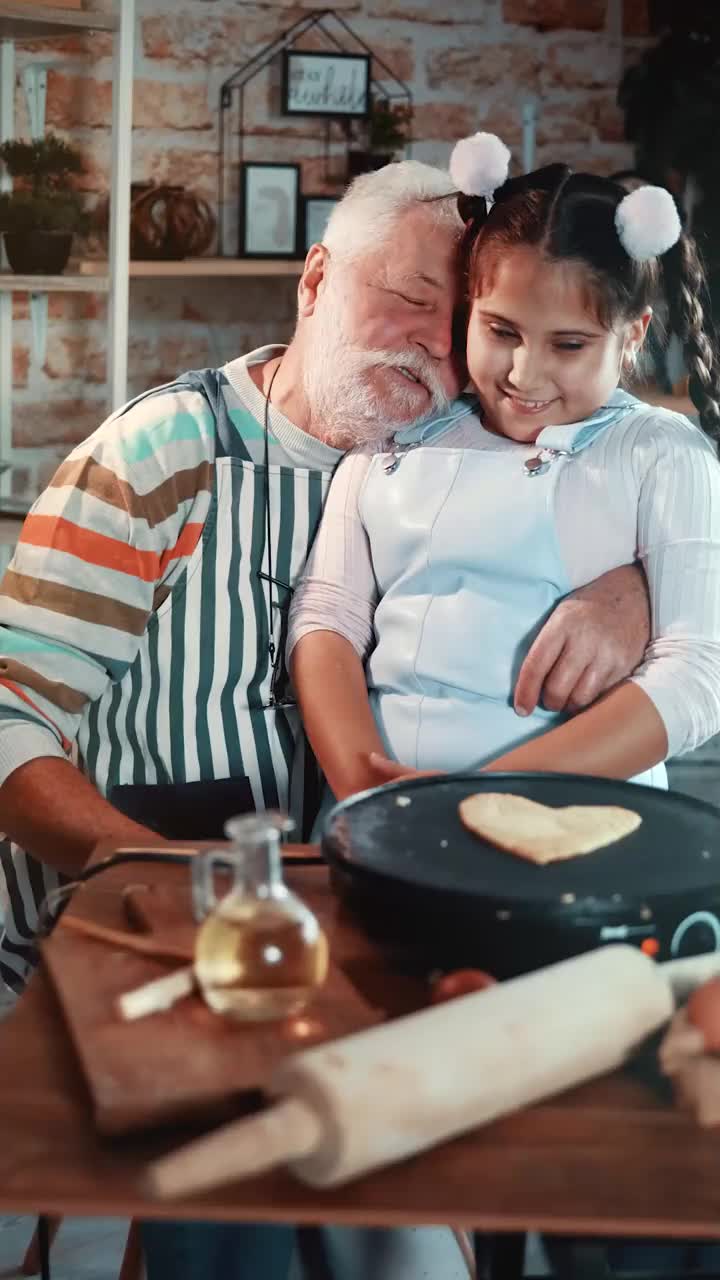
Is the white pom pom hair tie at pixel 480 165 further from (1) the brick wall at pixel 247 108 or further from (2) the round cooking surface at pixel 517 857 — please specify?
(1) the brick wall at pixel 247 108

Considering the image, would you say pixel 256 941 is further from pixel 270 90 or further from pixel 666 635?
pixel 270 90

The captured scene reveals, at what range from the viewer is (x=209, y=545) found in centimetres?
163

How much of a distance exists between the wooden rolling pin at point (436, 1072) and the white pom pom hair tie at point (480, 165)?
0.96 meters

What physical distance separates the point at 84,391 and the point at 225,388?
1.54 m

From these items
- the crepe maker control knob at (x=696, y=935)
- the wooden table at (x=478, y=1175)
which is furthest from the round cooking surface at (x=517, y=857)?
the wooden table at (x=478, y=1175)

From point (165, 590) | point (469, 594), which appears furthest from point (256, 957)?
point (165, 590)

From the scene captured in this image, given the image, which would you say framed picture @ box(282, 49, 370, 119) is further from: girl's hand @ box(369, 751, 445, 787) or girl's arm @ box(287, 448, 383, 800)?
girl's hand @ box(369, 751, 445, 787)

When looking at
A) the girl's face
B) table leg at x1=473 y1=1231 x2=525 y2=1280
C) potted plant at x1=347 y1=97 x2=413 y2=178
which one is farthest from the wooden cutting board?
potted plant at x1=347 y1=97 x2=413 y2=178

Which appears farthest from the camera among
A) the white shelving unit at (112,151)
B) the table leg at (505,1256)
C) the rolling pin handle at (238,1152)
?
the white shelving unit at (112,151)

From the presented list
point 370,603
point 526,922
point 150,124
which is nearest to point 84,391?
point 150,124

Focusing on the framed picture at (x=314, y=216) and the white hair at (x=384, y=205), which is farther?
the framed picture at (x=314, y=216)

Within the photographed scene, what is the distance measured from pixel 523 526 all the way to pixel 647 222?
0.32m

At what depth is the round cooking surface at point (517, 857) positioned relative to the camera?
35.4 inches

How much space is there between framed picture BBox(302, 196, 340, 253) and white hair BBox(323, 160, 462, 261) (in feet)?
5.11
